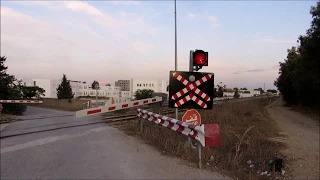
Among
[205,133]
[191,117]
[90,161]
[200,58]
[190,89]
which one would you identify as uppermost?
[200,58]

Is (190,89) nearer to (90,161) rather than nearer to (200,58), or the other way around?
(200,58)

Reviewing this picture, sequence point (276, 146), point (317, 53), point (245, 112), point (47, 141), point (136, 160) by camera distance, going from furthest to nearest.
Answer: point (317, 53) < point (245, 112) < point (276, 146) < point (47, 141) < point (136, 160)

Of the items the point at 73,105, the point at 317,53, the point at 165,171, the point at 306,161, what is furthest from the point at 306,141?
the point at 73,105

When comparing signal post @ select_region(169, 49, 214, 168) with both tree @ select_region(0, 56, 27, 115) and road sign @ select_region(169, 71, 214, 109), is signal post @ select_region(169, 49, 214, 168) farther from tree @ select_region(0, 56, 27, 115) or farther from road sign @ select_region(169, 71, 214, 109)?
tree @ select_region(0, 56, 27, 115)

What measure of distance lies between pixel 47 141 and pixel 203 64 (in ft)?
18.4

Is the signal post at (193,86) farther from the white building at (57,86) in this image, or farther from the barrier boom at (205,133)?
the white building at (57,86)

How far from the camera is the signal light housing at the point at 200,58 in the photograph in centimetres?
849

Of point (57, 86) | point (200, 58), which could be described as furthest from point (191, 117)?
point (57, 86)

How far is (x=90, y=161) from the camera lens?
703 centimetres

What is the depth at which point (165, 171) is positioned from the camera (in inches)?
247

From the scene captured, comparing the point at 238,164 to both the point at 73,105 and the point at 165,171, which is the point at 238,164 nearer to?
the point at 165,171

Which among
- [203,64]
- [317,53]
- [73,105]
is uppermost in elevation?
[317,53]

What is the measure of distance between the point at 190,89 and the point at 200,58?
92 cm

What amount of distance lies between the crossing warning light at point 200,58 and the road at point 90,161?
2709 mm
